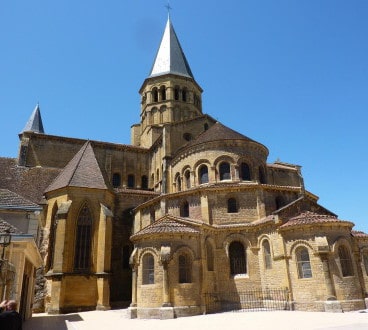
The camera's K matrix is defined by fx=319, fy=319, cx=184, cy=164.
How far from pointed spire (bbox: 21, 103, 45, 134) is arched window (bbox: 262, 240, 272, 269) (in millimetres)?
31229

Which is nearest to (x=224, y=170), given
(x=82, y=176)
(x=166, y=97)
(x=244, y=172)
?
(x=244, y=172)

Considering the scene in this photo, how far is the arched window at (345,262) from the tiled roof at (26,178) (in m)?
22.3

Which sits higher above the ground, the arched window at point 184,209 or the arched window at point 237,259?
the arched window at point 184,209

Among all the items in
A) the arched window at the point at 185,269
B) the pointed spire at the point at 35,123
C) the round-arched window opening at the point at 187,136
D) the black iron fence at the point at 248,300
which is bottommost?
the black iron fence at the point at 248,300

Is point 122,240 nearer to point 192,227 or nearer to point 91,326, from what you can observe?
point 192,227

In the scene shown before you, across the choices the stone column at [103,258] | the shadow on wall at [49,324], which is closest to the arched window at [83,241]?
the stone column at [103,258]

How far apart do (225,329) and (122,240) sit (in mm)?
16613

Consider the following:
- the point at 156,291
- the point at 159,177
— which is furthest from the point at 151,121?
Result: the point at 156,291

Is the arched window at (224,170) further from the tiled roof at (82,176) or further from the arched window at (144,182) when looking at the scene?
the arched window at (144,182)

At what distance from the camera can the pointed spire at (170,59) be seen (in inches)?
1633

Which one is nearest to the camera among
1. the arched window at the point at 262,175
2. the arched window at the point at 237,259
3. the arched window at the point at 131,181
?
the arched window at the point at 237,259

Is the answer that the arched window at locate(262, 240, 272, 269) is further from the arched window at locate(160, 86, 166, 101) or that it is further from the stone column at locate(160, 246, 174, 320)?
the arched window at locate(160, 86, 166, 101)

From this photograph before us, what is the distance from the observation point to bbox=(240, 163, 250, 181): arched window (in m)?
25.1

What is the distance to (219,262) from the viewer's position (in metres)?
21.0
